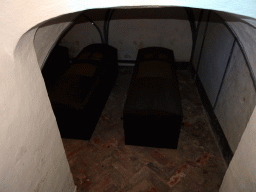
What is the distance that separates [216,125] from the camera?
5488mm

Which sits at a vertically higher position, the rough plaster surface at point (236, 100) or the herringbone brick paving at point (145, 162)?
the rough plaster surface at point (236, 100)

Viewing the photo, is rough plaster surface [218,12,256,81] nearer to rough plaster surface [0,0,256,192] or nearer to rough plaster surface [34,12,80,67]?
rough plaster surface [0,0,256,192]

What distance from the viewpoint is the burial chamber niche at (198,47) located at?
174 inches

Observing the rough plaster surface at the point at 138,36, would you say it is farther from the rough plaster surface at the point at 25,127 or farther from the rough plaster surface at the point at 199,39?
the rough plaster surface at the point at 25,127

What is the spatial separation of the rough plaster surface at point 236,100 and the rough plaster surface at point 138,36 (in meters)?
3.59

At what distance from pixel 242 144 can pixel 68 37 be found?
7985 millimetres

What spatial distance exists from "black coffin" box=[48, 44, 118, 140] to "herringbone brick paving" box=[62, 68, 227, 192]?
1.37ft

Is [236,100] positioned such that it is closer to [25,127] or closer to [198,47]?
[198,47]

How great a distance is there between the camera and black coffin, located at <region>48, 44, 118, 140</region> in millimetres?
4910

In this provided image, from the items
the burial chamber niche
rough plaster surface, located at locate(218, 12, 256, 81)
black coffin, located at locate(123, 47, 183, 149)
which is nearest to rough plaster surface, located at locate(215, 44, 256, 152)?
the burial chamber niche

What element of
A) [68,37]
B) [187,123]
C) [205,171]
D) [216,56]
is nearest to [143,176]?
[205,171]

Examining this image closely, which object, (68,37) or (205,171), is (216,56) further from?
(68,37)

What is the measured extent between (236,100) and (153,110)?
1.93 meters

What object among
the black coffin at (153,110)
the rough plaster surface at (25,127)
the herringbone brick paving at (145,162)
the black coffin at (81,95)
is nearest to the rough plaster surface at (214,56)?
the herringbone brick paving at (145,162)
